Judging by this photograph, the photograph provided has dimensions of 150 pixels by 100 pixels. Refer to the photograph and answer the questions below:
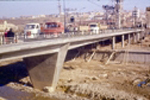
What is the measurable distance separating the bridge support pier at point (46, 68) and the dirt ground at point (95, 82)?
102 centimetres

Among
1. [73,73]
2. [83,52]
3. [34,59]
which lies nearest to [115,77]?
[73,73]

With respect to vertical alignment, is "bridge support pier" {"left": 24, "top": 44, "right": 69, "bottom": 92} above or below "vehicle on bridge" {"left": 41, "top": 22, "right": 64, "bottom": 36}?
below

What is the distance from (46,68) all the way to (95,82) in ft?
20.4

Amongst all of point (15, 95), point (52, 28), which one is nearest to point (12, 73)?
point (52, 28)

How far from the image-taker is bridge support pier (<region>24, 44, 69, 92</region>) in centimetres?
2069

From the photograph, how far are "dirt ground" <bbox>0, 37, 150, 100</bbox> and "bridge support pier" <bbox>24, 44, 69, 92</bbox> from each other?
1.02 meters

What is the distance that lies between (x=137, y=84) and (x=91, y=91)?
240 inches

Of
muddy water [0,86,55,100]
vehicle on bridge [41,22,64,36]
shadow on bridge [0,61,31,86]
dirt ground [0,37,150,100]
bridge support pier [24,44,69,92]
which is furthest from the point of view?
vehicle on bridge [41,22,64,36]

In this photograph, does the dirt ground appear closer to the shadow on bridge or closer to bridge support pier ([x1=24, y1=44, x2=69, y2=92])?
the shadow on bridge

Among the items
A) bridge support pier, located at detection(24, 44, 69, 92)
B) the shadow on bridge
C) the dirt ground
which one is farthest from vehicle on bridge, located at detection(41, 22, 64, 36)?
bridge support pier, located at detection(24, 44, 69, 92)

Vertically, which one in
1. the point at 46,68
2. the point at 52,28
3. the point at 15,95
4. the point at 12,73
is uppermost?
the point at 52,28

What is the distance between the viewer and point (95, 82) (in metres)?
22.9

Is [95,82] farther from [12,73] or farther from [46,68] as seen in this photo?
[12,73]

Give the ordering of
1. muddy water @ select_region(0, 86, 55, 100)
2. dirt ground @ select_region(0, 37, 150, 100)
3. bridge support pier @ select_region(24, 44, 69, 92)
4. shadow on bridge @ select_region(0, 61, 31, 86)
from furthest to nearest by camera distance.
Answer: shadow on bridge @ select_region(0, 61, 31, 86) → bridge support pier @ select_region(24, 44, 69, 92) → muddy water @ select_region(0, 86, 55, 100) → dirt ground @ select_region(0, 37, 150, 100)
